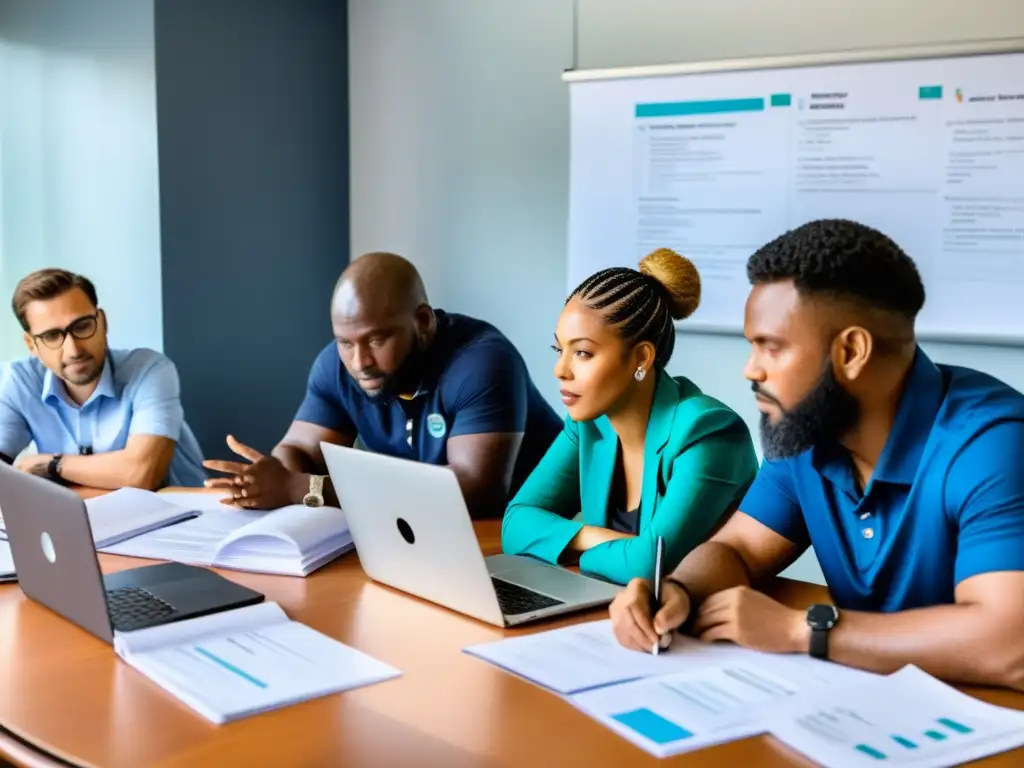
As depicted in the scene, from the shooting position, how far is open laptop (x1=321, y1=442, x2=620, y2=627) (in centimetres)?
166

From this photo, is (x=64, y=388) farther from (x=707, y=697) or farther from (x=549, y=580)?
(x=707, y=697)

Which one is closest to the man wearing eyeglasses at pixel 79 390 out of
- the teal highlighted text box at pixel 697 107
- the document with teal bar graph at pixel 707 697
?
the teal highlighted text box at pixel 697 107

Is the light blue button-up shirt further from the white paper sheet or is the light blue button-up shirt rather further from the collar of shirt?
the white paper sheet

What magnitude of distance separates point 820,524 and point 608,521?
491 millimetres

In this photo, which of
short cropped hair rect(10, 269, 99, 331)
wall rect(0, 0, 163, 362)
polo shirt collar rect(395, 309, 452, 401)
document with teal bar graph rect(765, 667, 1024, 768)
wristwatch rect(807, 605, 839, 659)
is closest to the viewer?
document with teal bar graph rect(765, 667, 1024, 768)

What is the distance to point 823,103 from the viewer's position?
3316 millimetres

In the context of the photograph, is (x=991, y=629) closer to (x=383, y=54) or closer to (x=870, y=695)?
(x=870, y=695)

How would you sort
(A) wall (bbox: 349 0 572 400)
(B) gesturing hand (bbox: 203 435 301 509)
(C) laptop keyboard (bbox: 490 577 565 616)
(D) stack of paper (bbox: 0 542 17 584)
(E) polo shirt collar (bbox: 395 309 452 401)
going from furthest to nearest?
1. (A) wall (bbox: 349 0 572 400)
2. (E) polo shirt collar (bbox: 395 309 452 401)
3. (B) gesturing hand (bbox: 203 435 301 509)
4. (D) stack of paper (bbox: 0 542 17 584)
5. (C) laptop keyboard (bbox: 490 577 565 616)

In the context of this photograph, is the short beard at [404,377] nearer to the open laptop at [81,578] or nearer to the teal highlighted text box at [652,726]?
the open laptop at [81,578]

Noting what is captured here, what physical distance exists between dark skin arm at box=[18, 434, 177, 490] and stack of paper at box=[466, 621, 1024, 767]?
5.43 feet

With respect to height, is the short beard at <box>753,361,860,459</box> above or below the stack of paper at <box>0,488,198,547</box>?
above

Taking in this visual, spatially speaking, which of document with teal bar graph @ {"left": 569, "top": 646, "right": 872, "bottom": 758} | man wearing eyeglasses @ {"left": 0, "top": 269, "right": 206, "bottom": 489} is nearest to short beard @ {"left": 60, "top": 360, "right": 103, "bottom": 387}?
man wearing eyeglasses @ {"left": 0, "top": 269, "right": 206, "bottom": 489}

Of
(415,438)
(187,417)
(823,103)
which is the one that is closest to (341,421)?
(415,438)

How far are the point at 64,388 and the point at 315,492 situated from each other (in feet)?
3.76
